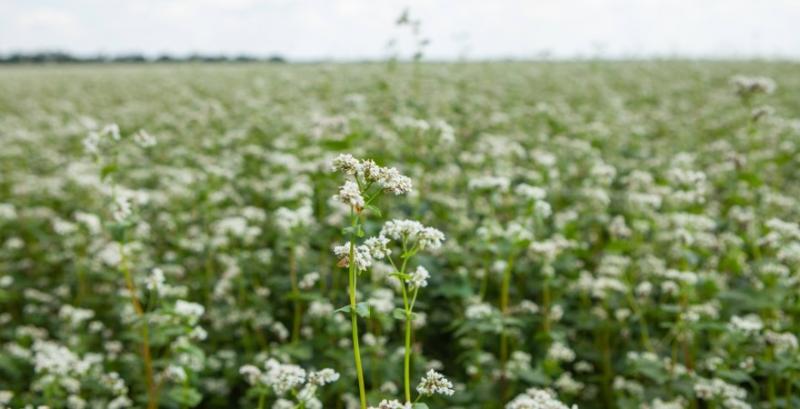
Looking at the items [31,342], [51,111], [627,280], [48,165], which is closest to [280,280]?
[31,342]

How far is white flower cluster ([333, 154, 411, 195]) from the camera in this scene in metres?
2.33

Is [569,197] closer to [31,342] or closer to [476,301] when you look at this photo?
[476,301]

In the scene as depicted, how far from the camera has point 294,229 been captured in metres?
4.75

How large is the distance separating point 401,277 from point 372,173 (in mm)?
413

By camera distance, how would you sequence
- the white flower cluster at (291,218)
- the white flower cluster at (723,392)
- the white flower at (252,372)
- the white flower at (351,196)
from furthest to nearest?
the white flower cluster at (291,218) < the white flower cluster at (723,392) < the white flower at (252,372) < the white flower at (351,196)

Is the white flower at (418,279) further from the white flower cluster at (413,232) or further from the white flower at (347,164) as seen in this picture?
the white flower at (347,164)

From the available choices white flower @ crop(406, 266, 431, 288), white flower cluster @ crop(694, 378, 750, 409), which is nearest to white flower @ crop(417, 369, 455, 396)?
white flower @ crop(406, 266, 431, 288)

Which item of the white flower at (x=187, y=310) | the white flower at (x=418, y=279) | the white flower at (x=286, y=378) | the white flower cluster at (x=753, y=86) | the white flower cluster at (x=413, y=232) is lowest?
the white flower at (x=187, y=310)

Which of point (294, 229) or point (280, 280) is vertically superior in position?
point (294, 229)

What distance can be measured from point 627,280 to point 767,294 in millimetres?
1099

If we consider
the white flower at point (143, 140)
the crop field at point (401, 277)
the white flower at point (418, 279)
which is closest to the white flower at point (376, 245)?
the crop field at point (401, 277)

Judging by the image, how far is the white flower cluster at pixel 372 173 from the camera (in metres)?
2.33

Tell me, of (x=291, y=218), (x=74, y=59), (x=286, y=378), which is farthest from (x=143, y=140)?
(x=74, y=59)

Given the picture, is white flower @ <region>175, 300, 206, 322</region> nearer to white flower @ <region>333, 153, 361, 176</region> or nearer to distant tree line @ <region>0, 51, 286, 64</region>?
white flower @ <region>333, 153, 361, 176</region>
